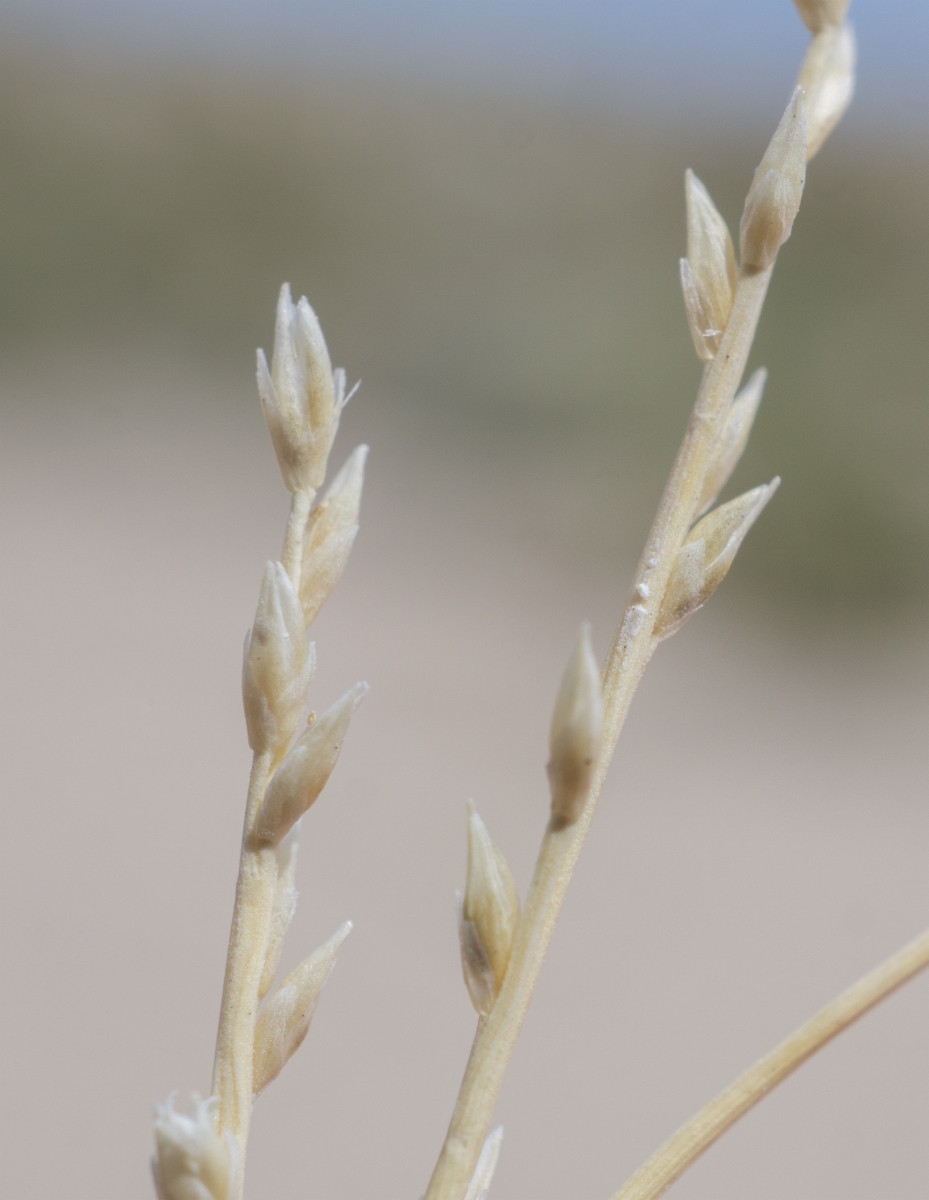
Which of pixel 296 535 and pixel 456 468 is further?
pixel 456 468

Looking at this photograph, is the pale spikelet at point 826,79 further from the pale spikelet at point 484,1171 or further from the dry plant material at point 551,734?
the pale spikelet at point 484,1171

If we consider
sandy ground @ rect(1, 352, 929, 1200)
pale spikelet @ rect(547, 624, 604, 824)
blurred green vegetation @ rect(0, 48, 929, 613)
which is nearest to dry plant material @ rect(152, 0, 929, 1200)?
pale spikelet @ rect(547, 624, 604, 824)

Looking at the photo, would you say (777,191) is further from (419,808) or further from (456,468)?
(456,468)

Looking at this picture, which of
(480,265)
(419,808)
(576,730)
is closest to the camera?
(576,730)

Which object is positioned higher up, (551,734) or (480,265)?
(480,265)

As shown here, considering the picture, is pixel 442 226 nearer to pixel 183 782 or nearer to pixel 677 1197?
pixel 183 782

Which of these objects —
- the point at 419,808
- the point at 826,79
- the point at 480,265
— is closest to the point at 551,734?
the point at 826,79
